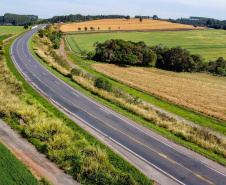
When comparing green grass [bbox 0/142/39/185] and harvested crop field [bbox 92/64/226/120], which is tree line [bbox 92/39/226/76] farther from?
green grass [bbox 0/142/39/185]

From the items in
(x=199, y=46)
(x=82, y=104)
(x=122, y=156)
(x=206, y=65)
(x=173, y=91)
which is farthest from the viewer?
(x=199, y=46)

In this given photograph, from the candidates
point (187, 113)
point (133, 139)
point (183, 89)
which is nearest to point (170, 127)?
point (133, 139)

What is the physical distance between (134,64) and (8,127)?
166 ft

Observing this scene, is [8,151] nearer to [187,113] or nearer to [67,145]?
[67,145]

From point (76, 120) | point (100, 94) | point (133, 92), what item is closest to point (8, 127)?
point (76, 120)

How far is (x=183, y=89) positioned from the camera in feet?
137

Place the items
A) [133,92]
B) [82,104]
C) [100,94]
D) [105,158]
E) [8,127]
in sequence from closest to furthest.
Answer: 1. [105,158]
2. [8,127]
3. [82,104]
4. [100,94]
5. [133,92]

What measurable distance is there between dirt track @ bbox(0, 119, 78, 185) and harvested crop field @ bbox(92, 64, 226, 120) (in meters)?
23.9

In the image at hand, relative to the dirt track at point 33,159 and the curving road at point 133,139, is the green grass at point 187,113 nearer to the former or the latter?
the curving road at point 133,139

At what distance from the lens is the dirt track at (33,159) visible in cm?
1277

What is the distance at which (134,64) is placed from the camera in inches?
2534

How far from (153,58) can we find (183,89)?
2274 centimetres

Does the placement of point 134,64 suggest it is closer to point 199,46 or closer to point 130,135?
point 130,135

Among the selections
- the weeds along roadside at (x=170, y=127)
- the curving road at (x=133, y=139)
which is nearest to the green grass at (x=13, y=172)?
the curving road at (x=133, y=139)
